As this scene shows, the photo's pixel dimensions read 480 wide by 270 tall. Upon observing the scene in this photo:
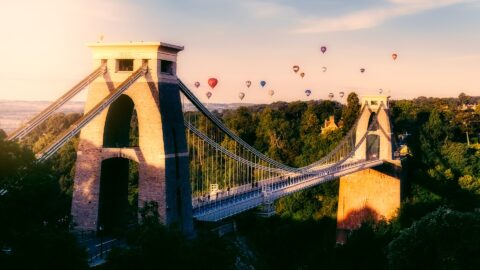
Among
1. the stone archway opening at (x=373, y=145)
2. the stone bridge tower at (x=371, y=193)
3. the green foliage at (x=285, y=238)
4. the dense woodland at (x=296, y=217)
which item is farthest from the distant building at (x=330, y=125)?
the green foliage at (x=285, y=238)

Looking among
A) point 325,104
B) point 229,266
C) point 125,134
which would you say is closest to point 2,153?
point 229,266

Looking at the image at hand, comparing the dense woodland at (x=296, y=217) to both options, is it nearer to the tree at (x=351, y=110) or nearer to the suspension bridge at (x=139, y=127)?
the tree at (x=351, y=110)

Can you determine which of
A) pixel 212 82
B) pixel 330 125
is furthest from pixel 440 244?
pixel 330 125

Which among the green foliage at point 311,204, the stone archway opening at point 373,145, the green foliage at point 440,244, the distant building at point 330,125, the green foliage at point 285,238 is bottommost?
the green foliage at point 285,238

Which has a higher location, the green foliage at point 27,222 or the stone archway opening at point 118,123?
the stone archway opening at point 118,123

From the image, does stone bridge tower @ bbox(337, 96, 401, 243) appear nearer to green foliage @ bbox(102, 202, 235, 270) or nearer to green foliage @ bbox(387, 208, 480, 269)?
green foliage @ bbox(387, 208, 480, 269)

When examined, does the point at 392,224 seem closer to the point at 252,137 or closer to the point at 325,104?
the point at 252,137

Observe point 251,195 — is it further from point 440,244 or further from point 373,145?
point 373,145
